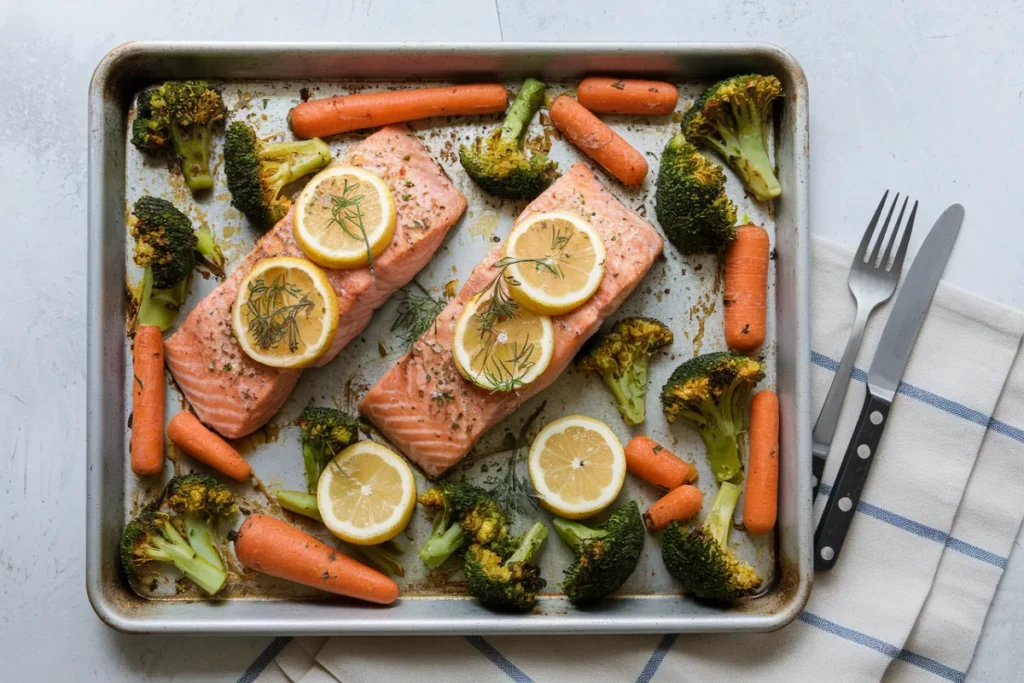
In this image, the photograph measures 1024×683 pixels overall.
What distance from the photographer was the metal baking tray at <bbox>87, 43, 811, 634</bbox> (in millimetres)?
3906

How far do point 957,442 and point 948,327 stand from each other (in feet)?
1.71

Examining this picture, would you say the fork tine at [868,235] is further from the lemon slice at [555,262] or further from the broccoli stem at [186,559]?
the broccoli stem at [186,559]

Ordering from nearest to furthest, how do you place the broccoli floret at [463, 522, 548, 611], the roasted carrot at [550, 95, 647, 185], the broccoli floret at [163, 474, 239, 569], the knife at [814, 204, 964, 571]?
1. the broccoli floret at [463, 522, 548, 611]
2. the broccoli floret at [163, 474, 239, 569]
3. the knife at [814, 204, 964, 571]
4. the roasted carrot at [550, 95, 647, 185]

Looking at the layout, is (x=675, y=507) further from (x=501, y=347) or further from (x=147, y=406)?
(x=147, y=406)

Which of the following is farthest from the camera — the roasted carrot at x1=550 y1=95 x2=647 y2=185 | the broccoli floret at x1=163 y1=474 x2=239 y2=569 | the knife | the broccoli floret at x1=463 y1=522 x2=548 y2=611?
the roasted carrot at x1=550 y1=95 x2=647 y2=185

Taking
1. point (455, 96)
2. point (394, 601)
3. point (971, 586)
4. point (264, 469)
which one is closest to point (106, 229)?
point (264, 469)

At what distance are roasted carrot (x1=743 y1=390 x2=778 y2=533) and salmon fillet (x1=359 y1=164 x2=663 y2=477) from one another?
822 mm

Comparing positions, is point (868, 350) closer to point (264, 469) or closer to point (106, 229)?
point (264, 469)

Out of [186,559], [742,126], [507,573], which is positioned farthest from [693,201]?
[186,559]

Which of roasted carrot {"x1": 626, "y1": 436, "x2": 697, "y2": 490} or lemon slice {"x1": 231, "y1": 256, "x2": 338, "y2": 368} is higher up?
lemon slice {"x1": 231, "y1": 256, "x2": 338, "y2": 368}

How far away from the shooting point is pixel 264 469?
163 inches

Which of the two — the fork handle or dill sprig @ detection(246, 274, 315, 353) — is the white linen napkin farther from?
dill sprig @ detection(246, 274, 315, 353)

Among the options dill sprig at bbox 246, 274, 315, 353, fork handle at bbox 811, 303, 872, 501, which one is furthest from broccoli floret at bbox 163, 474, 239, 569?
fork handle at bbox 811, 303, 872, 501

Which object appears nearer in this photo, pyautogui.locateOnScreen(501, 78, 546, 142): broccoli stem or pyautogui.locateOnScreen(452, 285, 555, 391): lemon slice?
pyautogui.locateOnScreen(452, 285, 555, 391): lemon slice
